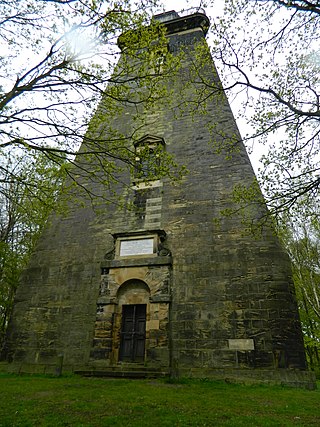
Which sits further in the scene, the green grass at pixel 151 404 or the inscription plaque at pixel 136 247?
the inscription plaque at pixel 136 247

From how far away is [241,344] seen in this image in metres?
7.13

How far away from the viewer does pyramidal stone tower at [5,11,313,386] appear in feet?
23.5

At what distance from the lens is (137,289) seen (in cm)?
865

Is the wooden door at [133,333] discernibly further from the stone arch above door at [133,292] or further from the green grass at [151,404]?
the green grass at [151,404]

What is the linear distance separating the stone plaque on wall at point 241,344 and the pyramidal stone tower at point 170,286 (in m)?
0.02

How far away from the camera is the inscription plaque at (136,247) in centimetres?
890

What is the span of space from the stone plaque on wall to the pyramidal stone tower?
0.07ft

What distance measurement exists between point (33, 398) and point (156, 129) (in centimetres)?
906

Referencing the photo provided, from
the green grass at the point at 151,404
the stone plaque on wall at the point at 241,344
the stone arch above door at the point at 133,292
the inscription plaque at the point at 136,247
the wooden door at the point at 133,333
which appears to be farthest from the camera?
the inscription plaque at the point at 136,247

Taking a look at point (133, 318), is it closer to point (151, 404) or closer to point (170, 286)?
point (170, 286)

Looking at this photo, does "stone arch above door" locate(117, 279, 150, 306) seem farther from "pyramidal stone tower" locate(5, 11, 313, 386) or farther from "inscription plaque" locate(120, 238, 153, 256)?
"inscription plaque" locate(120, 238, 153, 256)

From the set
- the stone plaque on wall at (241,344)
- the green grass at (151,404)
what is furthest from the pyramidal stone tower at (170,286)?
the green grass at (151,404)

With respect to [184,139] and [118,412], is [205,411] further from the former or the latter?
[184,139]

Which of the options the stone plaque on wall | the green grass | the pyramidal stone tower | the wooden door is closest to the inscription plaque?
the pyramidal stone tower
